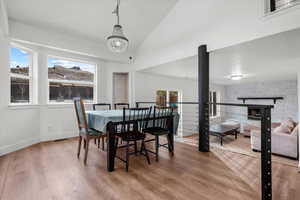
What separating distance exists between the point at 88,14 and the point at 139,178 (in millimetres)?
3395

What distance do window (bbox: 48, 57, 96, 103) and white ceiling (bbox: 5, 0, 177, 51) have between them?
2.84ft

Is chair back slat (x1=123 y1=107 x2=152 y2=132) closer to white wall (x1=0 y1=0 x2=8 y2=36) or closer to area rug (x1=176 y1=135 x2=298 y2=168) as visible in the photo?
area rug (x1=176 y1=135 x2=298 y2=168)

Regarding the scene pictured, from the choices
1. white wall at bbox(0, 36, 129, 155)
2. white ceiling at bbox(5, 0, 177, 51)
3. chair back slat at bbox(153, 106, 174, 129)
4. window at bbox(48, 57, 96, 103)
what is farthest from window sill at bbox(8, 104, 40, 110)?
chair back slat at bbox(153, 106, 174, 129)

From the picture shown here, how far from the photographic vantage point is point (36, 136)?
3404mm

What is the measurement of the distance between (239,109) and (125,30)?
7.75m

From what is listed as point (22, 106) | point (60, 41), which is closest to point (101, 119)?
point (22, 106)

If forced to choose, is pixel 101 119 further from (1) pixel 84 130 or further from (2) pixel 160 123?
(2) pixel 160 123

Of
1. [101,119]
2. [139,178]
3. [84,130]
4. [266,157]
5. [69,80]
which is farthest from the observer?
[69,80]

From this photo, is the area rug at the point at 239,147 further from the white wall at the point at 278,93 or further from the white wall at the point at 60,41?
the white wall at the point at 60,41

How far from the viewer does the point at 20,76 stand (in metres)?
3.13

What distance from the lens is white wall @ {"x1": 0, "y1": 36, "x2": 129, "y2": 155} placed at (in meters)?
2.75

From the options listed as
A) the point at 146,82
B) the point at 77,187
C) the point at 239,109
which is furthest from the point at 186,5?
the point at 239,109

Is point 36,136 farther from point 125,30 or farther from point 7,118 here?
point 125,30

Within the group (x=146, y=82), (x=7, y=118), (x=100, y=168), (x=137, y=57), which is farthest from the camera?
(x=146, y=82)
